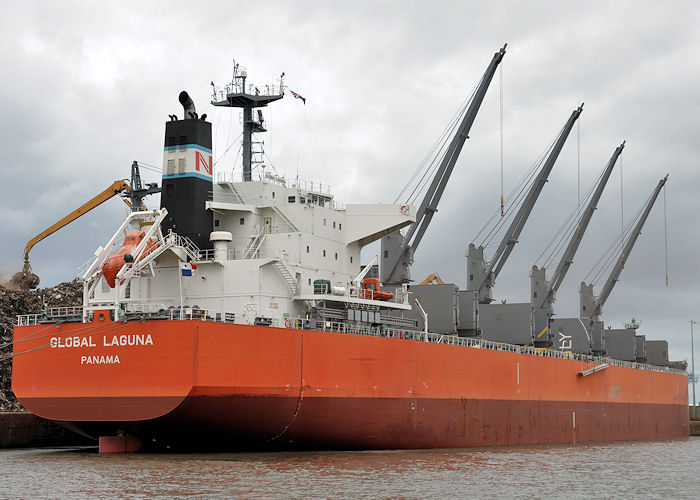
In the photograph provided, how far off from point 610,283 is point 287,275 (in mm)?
33304

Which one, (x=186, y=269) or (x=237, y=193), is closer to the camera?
(x=186, y=269)

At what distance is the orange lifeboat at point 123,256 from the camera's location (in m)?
23.4

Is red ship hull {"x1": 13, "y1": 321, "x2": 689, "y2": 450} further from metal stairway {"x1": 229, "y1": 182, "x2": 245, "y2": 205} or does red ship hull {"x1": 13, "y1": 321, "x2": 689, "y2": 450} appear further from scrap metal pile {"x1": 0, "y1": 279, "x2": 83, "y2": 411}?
scrap metal pile {"x1": 0, "y1": 279, "x2": 83, "y2": 411}

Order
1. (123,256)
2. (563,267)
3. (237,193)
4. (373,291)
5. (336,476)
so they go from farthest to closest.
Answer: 1. (563,267)
2. (373,291)
3. (237,193)
4. (123,256)
5. (336,476)

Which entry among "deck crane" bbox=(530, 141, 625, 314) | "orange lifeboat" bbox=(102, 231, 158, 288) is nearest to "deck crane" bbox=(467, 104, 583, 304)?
"deck crane" bbox=(530, 141, 625, 314)

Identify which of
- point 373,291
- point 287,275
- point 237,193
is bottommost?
point 373,291

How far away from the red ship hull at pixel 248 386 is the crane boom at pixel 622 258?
79.6ft

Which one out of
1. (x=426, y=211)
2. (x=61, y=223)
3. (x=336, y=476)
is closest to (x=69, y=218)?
(x=61, y=223)

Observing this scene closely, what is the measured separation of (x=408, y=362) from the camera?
27031mm

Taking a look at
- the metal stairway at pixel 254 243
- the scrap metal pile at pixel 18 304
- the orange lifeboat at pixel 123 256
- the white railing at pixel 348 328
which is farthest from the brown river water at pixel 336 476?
the scrap metal pile at pixel 18 304

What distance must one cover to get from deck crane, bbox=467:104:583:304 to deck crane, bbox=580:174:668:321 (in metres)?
7.54

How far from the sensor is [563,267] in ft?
159

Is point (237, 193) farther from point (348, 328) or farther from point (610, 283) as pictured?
point (610, 283)

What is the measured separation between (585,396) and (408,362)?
45.3 feet
